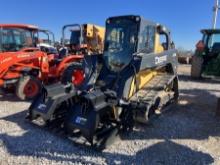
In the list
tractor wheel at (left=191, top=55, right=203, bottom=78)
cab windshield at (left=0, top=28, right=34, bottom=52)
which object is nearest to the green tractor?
tractor wheel at (left=191, top=55, right=203, bottom=78)

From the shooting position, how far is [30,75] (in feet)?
26.1

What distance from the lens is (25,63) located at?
7957 millimetres

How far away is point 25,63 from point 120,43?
3.26 metres

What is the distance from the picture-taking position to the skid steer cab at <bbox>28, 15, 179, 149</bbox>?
4605 millimetres

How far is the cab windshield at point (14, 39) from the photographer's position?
7852mm

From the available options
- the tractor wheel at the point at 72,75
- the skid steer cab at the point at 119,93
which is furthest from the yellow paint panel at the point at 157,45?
the tractor wheel at the point at 72,75

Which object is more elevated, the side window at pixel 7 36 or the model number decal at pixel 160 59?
the side window at pixel 7 36

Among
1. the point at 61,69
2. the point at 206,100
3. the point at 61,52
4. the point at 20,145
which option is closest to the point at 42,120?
the point at 20,145

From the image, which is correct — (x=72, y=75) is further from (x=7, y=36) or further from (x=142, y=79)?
(x=142, y=79)

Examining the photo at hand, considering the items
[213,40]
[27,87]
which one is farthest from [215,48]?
[27,87]

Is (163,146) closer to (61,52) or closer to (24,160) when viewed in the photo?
(24,160)

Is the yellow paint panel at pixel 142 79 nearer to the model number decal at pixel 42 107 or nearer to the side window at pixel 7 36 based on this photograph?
the model number decal at pixel 42 107

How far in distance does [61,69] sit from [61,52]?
1.07 meters

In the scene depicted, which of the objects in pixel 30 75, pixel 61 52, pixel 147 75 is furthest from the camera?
pixel 61 52
